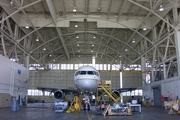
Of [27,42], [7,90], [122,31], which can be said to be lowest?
[7,90]

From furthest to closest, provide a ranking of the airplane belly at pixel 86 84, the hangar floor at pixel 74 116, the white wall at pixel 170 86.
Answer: the white wall at pixel 170 86 < the airplane belly at pixel 86 84 < the hangar floor at pixel 74 116

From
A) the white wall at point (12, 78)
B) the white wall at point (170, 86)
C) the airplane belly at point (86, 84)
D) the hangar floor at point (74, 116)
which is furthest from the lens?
the white wall at point (12, 78)

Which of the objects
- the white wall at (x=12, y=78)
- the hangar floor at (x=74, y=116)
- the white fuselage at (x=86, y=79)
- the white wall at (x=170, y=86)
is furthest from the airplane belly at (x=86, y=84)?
the white wall at (x=12, y=78)

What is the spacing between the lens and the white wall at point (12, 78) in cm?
2334

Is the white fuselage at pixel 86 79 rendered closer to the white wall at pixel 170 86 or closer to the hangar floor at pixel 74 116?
the hangar floor at pixel 74 116

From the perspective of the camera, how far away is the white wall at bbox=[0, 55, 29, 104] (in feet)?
76.6

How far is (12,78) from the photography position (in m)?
26.5

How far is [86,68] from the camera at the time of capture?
18.0m

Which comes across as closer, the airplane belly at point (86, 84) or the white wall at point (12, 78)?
the airplane belly at point (86, 84)

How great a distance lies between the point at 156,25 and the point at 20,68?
80.5 feet

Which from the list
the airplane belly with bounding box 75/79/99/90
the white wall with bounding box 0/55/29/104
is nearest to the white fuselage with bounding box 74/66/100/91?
the airplane belly with bounding box 75/79/99/90

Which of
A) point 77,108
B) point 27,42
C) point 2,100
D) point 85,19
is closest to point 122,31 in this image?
point 85,19

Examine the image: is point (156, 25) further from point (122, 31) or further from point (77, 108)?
point (77, 108)

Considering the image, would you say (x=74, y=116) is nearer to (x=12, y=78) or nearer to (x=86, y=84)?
(x=86, y=84)
